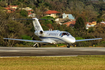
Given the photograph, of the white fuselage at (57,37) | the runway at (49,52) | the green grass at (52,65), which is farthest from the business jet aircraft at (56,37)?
the green grass at (52,65)

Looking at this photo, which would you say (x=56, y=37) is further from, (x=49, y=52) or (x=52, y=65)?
(x=52, y=65)

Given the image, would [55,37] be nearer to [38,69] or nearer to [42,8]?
[38,69]

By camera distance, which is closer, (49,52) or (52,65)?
(52,65)

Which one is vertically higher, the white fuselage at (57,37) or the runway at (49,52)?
the white fuselage at (57,37)

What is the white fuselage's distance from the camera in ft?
130

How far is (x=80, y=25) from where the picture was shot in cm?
12900

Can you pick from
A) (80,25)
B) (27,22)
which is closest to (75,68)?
(27,22)

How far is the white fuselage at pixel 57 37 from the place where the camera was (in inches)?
1556

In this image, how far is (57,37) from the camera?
4166 cm

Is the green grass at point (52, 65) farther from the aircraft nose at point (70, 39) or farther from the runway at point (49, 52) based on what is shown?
the aircraft nose at point (70, 39)

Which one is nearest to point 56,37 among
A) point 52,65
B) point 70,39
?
point 70,39

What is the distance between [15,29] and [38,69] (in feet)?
165

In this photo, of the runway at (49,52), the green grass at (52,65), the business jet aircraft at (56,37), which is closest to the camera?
the green grass at (52,65)

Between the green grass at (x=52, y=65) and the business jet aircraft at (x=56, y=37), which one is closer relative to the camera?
the green grass at (x=52, y=65)
